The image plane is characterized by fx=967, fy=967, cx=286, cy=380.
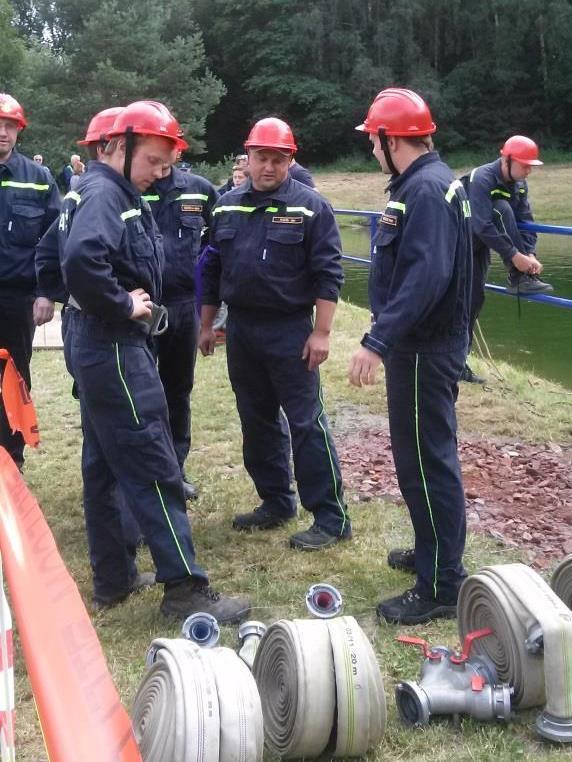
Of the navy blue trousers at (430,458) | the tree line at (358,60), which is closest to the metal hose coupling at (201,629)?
the navy blue trousers at (430,458)

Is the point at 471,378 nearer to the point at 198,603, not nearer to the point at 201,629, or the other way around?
the point at 198,603

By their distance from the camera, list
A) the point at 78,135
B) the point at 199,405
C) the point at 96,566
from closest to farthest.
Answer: the point at 96,566 < the point at 199,405 < the point at 78,135

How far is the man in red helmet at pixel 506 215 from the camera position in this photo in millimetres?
6836

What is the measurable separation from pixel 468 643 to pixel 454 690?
0.18 meters

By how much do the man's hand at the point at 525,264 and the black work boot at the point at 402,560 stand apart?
2985 millimetres

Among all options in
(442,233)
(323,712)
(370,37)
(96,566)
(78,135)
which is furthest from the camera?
(370,37)

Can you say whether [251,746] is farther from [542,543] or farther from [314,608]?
[542,543]

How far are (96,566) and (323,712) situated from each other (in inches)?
67.8

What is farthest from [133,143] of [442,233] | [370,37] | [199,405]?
[370,37]

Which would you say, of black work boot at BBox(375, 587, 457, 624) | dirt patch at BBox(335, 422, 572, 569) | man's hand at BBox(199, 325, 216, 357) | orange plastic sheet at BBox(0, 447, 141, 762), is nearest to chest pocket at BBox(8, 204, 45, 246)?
man's hand at BBox(199, 325, 216, 357)

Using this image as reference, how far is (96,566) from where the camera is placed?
4398mm

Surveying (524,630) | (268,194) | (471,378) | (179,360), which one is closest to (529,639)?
(524,630)

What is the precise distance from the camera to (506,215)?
274 inches

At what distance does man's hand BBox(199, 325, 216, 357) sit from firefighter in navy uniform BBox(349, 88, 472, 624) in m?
1.43
